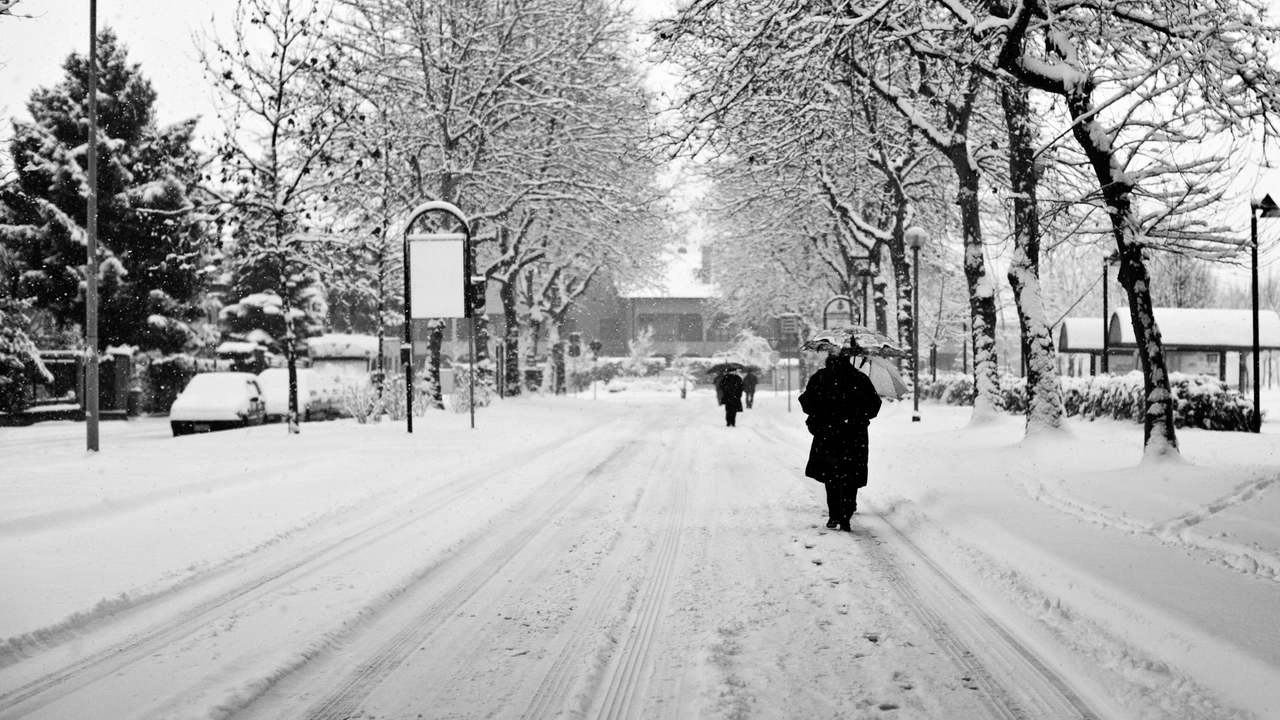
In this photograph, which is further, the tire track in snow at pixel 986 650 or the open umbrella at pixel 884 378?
the open umbrella at pixel 884 378

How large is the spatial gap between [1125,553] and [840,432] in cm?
248

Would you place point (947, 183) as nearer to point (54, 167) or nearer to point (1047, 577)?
point (1047, 577)

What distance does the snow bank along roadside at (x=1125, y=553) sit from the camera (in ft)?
13.8

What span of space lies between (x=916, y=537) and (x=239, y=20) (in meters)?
16.6

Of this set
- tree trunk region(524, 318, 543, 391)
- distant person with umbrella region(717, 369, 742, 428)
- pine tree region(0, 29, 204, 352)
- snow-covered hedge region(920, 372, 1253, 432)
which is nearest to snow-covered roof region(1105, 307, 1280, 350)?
snow-covered hedge region(920, 372, 1253, 432)

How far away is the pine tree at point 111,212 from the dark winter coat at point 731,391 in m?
17.4

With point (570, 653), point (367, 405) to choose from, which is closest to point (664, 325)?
point (367, 405)

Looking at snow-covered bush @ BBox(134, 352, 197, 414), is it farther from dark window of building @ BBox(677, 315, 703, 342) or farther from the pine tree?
dark window of building @ BBox(677, 315, 703, 342)

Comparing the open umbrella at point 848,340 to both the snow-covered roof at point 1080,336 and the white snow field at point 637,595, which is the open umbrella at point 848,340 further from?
the snow-covered roof at point 1080,336

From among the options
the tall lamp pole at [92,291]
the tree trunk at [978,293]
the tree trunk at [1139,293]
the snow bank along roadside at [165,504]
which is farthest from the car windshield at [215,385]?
the tree trunk at [1139,293]

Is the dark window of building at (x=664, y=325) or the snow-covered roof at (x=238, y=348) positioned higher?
the dark window of building at (x=664, y=325)

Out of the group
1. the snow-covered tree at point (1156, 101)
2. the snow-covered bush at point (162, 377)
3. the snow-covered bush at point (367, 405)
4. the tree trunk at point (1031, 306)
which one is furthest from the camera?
the snow-covered bush at point (162, 377)

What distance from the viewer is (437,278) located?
20.5 m

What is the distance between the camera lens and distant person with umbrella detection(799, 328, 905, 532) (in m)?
8.22
